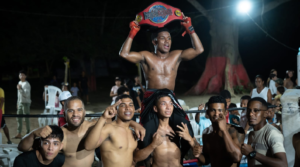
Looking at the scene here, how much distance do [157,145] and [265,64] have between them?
2225 cm

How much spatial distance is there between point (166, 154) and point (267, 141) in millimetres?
1060

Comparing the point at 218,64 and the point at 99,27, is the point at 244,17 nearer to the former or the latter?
the point at 218,64

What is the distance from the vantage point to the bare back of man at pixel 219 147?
117 inches

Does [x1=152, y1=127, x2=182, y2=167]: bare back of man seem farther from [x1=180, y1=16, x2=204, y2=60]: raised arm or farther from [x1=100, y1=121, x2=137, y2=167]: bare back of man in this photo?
[x1=180, y1=16, x2=204, y2=60]: raised arm

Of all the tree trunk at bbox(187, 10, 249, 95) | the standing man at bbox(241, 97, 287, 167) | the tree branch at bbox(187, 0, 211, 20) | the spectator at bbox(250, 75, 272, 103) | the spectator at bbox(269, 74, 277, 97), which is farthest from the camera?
the tree trunk at bbox(187, 10, 249, 95)

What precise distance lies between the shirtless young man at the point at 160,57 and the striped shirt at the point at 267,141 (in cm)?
130

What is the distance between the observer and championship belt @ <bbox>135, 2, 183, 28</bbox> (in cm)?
380

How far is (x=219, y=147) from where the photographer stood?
9.83 feet

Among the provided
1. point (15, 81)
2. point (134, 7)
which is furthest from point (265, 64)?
point (15, 81)

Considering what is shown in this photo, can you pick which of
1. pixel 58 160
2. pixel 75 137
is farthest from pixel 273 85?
pixel 58 160

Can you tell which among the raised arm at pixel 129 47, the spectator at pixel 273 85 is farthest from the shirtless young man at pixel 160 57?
the spectator at pixel 273 85

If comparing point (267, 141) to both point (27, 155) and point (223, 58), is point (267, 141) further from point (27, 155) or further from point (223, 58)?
point (223, 58)

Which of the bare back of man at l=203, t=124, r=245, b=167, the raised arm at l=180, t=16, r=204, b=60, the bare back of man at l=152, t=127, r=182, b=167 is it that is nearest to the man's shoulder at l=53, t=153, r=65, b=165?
the bare back of man at l=152, t=127, r=182, b=167

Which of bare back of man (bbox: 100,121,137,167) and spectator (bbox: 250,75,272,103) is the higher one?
spectator (bbox: 250,75,272,103)
